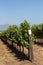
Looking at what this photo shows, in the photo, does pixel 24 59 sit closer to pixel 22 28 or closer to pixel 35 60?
pixel 35 60

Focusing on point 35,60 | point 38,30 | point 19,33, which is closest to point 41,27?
point 38,30

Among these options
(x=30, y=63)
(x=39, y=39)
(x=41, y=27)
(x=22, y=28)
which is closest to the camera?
(x=30, y=63)

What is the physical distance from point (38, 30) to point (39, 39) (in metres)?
4.76

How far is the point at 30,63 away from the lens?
74.8 ft

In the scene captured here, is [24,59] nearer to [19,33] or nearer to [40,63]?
[40,63]

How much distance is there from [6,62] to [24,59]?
92.1 inches

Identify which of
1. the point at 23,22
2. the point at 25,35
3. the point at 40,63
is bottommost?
the point at 40,63

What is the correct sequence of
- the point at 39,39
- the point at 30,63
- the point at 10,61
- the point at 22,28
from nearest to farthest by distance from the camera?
the point at 30,63 → the point at 10,61 → the point at 22,28 → the point at 39,39

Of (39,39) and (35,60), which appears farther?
(39,39)

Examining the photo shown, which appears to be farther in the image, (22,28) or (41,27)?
(41,27)

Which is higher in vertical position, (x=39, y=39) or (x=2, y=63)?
(x=39, y=39)

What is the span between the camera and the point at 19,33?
2741 centimetres

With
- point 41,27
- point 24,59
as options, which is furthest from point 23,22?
point 41,27

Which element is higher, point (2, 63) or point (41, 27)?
point (41, 27)
